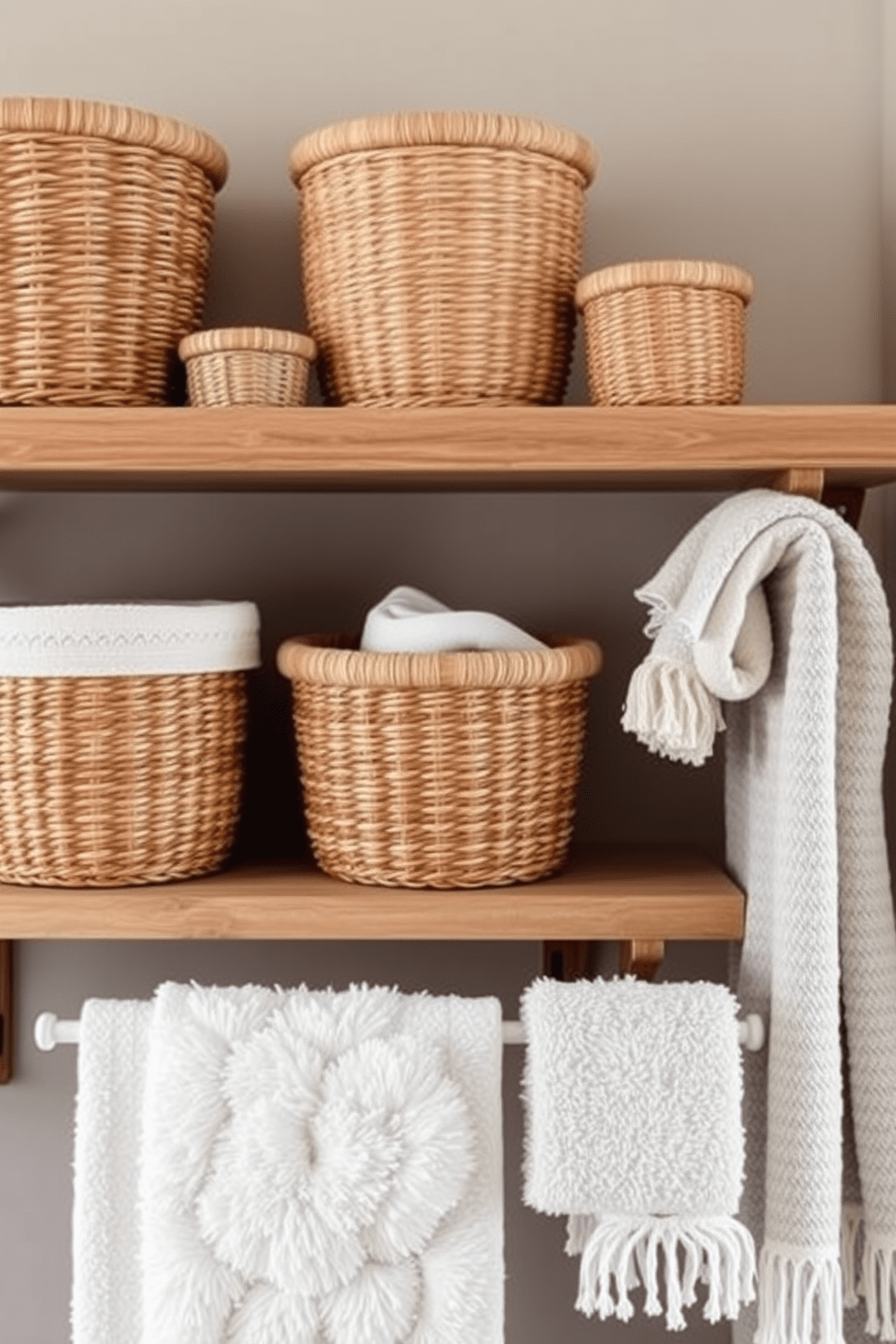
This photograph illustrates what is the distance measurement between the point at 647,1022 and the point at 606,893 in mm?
101

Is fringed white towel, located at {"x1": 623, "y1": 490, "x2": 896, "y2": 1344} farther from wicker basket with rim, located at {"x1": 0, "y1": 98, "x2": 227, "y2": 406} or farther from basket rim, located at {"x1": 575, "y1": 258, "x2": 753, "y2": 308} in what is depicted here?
wicker basket with rim, located at {"x1": 0, "y1": 98, "x2": 227, "y2": 406}

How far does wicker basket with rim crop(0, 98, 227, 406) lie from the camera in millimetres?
1024

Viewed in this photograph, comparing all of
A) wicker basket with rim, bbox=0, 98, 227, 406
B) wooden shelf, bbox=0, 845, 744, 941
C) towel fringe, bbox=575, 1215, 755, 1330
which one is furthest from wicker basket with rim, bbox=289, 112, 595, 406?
towel fringe, bbox=575, 1215, 755, 1330

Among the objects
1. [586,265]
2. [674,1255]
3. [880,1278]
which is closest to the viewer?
[674,1255]

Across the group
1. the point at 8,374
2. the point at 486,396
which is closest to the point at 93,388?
the point at 8,374

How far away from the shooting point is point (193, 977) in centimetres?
130

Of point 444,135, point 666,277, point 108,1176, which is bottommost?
point 108,1176

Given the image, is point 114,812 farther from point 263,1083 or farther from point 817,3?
point 817,3

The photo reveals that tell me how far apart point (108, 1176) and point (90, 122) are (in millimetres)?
739

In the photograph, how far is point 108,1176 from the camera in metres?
1.04

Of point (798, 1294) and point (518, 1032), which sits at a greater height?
point (518, 1032)

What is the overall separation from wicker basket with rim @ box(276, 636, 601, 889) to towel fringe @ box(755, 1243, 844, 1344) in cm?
32

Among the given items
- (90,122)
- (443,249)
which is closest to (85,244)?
(90,122)

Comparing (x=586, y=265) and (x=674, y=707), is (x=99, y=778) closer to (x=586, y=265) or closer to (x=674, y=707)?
(x=674, y=707)
